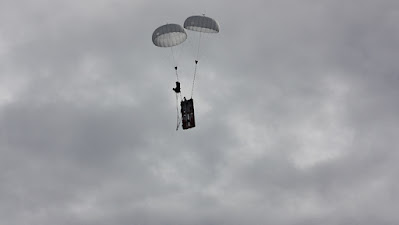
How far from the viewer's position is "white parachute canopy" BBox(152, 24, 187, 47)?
406 feet

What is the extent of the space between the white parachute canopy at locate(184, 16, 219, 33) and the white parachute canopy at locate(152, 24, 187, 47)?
1503mm

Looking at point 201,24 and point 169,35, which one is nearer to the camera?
point 201,24

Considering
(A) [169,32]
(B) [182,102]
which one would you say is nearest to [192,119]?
(B) [182,102]

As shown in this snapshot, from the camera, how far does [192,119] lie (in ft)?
405

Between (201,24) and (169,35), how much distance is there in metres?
4.98

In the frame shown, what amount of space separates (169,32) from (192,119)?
40.3 ft

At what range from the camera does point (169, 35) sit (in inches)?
4916

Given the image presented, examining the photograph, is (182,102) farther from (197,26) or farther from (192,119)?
(197,26)

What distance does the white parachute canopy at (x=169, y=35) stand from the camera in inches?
4872

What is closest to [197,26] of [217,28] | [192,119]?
[217,28]

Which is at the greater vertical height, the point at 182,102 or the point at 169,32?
the point at 169,32

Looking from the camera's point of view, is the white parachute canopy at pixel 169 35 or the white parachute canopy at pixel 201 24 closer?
the white parachute canopy at pixel 201 24

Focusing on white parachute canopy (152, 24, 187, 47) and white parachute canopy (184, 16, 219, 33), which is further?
white parachute canopy (152, 24, 187, 47)

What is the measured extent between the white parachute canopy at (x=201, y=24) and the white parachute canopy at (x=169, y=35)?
1.50 meters
